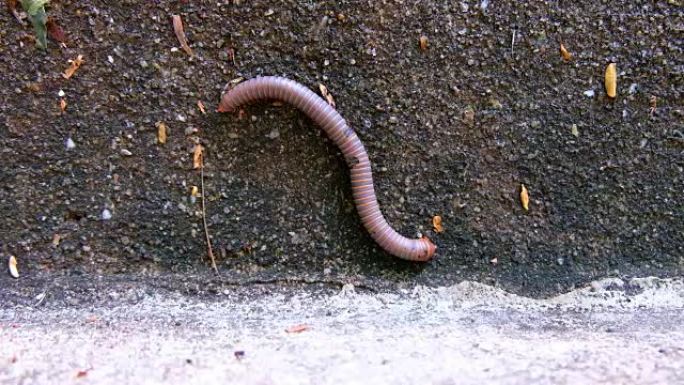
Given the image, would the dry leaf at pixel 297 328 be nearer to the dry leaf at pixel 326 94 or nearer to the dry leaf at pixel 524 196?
the dry leaf at pixel 326 94

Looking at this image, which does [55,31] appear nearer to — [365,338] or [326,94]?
[326,94]

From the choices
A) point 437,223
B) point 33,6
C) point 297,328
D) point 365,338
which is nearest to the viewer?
point 365,338

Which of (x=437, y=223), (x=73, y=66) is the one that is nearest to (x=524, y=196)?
(x=437, y=223)

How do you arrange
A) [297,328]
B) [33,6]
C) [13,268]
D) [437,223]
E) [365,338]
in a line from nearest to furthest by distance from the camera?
1. [365,338]
2. [297,328]
3. [33,6]
4. [13,268]
5. [437,223]

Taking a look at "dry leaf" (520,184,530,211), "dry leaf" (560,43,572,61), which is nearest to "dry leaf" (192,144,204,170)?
"dry leaf" (520,184,530,211)

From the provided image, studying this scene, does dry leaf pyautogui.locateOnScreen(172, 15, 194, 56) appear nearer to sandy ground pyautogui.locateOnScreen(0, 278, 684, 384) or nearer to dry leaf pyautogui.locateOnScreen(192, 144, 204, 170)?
dry leaf pyautogui.locateOnScreen(192, 144, 204, 170)

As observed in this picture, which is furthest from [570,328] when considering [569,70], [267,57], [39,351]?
[39,351]
